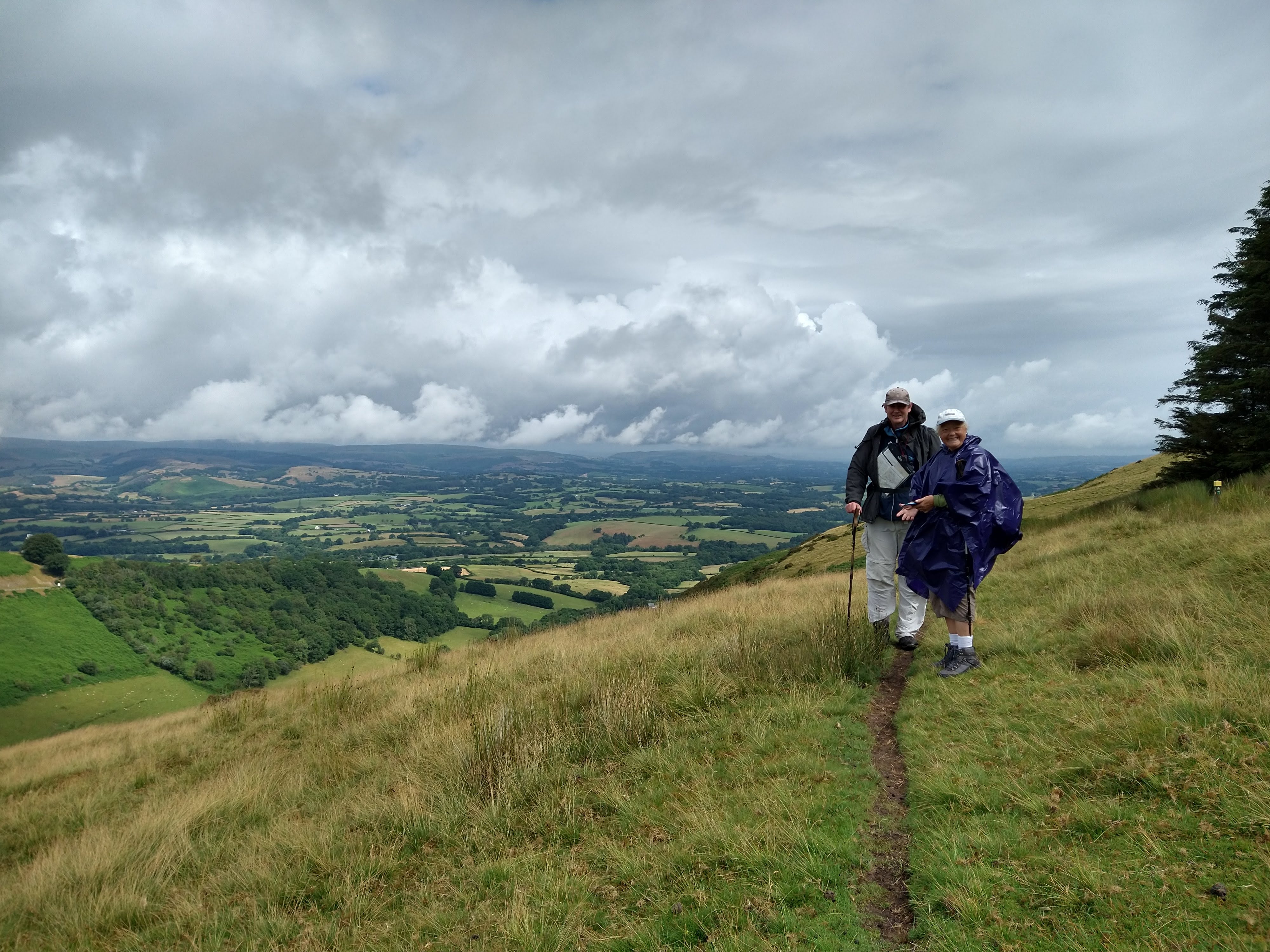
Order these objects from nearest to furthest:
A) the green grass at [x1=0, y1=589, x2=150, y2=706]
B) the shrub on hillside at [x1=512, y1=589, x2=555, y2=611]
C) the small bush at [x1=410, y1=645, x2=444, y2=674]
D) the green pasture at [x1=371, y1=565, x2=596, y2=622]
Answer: the small bush at [x1=410, y1=645, x2=444, y2=674]
the green grass at [x1=0, y1=589, x2=150, y2=706]
the green pasture at [x1=371, y1=565, x2=596, y2=622]
the shrub on hillside at [x1=512, y1=589, x2=555, y2=611]

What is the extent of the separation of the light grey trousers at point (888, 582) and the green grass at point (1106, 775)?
2.15ft

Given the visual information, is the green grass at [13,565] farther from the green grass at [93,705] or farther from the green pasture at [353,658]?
the green pasture at [353,658]

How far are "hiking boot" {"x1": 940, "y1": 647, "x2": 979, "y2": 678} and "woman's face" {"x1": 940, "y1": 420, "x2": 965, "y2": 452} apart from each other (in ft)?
6.57

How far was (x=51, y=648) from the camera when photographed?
59188 mm

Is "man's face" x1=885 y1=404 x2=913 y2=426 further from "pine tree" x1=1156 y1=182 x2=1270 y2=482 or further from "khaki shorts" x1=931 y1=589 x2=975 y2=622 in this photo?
"pine tree" x1=1156 y1=182 x2=1270 y2=482

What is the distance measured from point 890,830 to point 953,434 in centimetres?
387

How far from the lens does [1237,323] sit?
15.6 metres

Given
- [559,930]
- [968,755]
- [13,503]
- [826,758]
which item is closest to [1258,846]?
[968,755]

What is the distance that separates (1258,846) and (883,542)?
4.47 metres

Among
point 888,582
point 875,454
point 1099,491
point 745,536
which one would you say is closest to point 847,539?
point 1099,491

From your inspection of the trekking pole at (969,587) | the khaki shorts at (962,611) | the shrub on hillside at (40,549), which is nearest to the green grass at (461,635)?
the khaki shorts at (962,611)

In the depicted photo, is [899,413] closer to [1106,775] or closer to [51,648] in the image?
[1106,775]

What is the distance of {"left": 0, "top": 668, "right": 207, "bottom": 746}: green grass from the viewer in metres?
43.3

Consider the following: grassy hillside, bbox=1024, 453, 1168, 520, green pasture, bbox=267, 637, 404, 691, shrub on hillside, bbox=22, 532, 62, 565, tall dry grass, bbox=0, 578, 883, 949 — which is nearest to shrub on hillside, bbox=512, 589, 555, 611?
green pasture, bbox=267, 637, 404, 691
